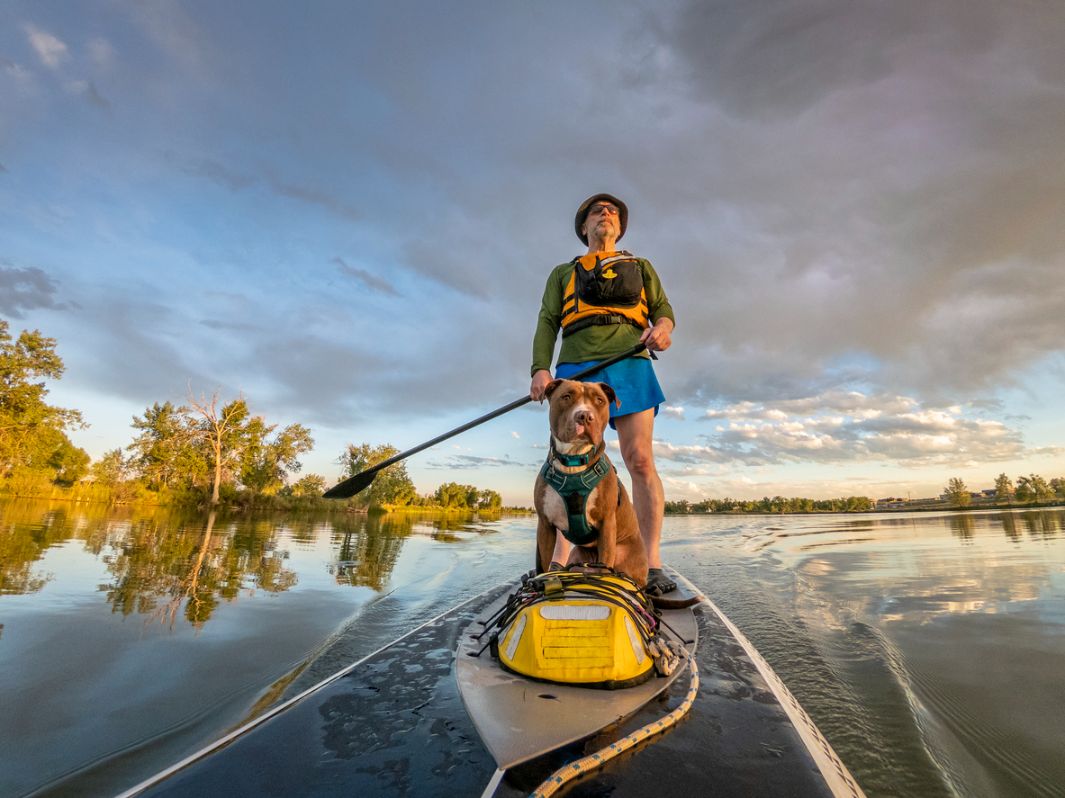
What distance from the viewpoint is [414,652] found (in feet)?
7.14

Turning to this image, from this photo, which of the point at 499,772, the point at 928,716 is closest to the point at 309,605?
the point at 499,772

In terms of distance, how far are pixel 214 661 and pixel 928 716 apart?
3776 mm

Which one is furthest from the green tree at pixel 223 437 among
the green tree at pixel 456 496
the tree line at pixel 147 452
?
the green tree at pixel 456 496

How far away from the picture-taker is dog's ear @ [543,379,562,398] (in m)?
3.39

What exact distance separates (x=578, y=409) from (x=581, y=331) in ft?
4.46

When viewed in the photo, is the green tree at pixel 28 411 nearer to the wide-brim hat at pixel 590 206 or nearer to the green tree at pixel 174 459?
the green tree at pixel 174 459

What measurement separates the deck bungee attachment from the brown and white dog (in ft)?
3.42

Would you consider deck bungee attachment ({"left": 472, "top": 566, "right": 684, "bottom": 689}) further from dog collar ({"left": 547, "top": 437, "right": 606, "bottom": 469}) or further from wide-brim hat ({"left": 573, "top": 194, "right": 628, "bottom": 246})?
wide-brim hat ({"left": 573, "top": 194, "right": 628, "bottom": 246})

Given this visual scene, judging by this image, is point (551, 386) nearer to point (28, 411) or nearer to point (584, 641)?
point (584, 641)

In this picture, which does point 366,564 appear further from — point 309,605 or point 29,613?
point 29,613

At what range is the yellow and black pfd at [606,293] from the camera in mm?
4047

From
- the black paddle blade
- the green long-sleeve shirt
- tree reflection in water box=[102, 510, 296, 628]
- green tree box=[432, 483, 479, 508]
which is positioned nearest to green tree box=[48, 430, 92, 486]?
green tree box=[432, 483, 479, 508]

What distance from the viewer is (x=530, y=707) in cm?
151

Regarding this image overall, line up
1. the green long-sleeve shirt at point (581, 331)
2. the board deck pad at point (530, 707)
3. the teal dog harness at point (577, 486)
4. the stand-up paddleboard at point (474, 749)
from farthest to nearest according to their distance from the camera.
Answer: the green long-sleeve shirt at point (581, 331)
the teal dog harness at point (577, 486)
the board deck pad at point (530, 707)
the stand-up paddleboard at point (474, 749)
